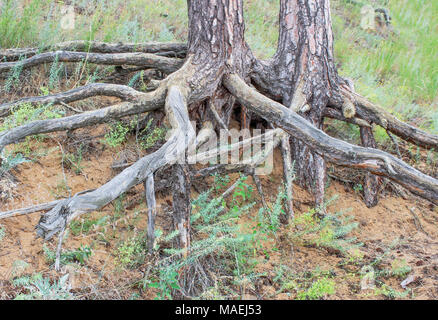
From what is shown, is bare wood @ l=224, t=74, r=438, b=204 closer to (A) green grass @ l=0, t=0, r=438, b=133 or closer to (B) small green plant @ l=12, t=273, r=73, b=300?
(B) small green plant @ l=12, t=273, r=73, b=300

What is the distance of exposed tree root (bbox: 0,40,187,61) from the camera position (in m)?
4.16

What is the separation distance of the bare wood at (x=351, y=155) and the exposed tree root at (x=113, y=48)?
1276 mm

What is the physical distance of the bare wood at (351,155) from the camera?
→ 2703 mm

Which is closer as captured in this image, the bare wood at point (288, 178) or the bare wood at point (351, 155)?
the bare wood at point (351, 155)

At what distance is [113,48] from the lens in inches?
170

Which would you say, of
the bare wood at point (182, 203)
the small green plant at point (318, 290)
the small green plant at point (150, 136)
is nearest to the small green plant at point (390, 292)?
the small green plant at point (318, 290)

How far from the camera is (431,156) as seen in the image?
455 centimetres

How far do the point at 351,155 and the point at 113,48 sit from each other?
2580 millimetres

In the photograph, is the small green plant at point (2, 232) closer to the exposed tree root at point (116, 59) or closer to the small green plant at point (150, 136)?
the small green plant at point (150, 136)

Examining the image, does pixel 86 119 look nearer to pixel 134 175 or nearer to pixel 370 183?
pixel 134 175

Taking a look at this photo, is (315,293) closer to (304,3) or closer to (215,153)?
(215,153)

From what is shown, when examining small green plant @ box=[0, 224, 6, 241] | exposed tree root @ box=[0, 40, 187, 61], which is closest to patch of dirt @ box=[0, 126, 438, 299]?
small green plant @ box=[0, 224, 6, 241]

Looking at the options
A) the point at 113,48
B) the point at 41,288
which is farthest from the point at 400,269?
the point at 113,48

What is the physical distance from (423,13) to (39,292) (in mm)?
6829
